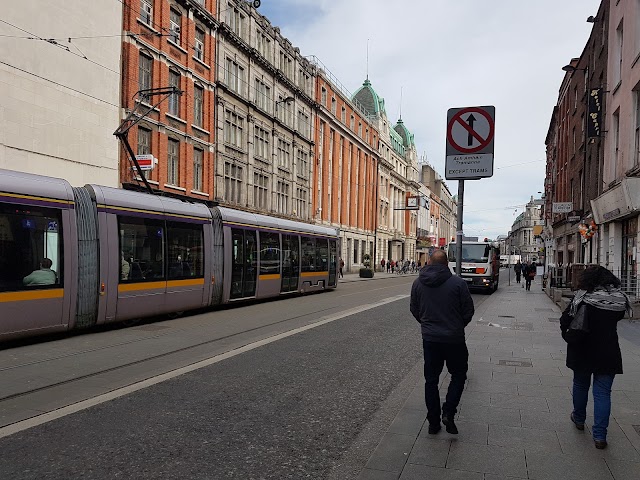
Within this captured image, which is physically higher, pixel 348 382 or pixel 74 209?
pixel 74 209

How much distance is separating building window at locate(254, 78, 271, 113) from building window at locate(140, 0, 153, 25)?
37.0ft

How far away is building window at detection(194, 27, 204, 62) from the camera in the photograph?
1187 inches

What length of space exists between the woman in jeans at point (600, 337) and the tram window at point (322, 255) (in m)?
17.3

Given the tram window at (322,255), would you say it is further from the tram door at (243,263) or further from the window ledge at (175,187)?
the window ledge at (175,187)

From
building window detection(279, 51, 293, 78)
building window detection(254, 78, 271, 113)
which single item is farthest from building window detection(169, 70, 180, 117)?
building window detection(279, 51, 293, 78)

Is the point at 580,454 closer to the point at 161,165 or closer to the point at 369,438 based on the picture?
the point at 369,438

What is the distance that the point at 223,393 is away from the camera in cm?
621

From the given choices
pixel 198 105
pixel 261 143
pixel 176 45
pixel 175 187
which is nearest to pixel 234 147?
pixel 198 105

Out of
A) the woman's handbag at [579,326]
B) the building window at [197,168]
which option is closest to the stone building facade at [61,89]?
the building window at [197,168]

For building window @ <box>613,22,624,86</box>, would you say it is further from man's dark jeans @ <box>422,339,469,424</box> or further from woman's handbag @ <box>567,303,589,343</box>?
man's dark jeans @ <box>422,339,469,424</box>

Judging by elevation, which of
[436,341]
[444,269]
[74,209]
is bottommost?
[436,341]

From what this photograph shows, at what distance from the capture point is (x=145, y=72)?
85.5ft

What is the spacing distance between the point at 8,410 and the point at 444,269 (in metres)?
4.60

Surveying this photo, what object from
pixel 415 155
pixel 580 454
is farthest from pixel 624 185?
pixel 415 155
